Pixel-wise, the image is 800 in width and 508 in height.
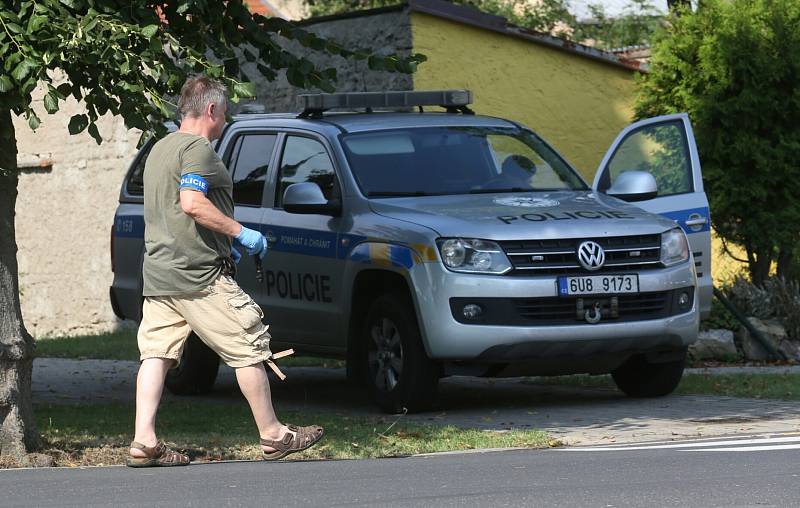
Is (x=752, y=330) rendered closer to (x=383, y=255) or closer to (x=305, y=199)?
(x=383, y=255)

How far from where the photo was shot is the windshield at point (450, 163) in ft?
34.3

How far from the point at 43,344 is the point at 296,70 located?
8.46 m

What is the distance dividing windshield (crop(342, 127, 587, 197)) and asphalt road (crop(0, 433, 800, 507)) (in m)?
2.77

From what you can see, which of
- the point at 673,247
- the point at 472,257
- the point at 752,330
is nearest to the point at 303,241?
the point at 472,257

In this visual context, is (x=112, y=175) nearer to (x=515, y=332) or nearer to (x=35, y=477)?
(x=515, y=332)

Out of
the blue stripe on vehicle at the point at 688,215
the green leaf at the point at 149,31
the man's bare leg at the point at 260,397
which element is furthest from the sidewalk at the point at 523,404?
the green leaf at the point at 149,31

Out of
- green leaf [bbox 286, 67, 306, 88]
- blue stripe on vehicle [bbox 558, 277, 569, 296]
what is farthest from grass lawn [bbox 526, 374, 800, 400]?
green leaf [bbox 286, 67, 306, 88]

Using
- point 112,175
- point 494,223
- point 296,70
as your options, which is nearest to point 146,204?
point 296,70

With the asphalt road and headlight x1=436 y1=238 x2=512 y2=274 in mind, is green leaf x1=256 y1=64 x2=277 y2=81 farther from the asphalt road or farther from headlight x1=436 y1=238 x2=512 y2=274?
the asphalt road

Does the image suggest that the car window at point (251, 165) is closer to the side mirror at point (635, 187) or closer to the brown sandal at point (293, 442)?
the side mirror at point (635, 187)

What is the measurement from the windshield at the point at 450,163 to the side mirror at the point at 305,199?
31cm

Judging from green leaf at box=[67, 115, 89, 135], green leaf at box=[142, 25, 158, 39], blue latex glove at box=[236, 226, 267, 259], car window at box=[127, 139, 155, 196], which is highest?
green leaf at box=[142, 25, 158, 39]

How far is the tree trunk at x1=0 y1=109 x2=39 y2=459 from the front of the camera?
7910 mm

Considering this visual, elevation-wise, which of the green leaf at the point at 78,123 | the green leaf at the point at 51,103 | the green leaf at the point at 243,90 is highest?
the green leaf at the point at 243,90
